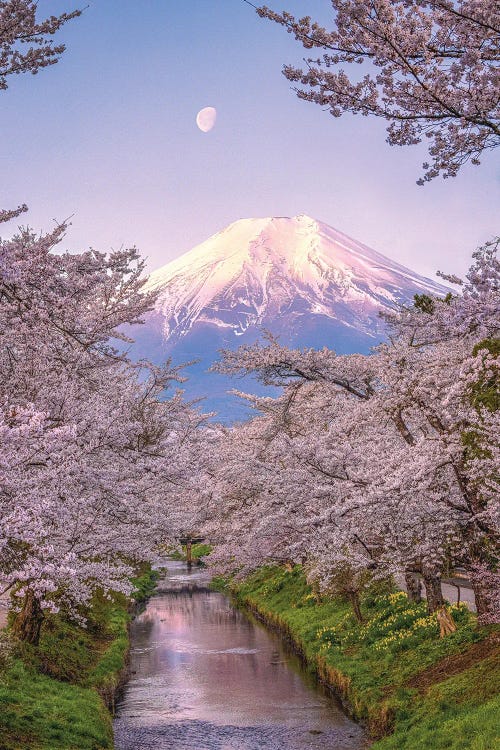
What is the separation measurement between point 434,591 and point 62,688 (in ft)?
33.0

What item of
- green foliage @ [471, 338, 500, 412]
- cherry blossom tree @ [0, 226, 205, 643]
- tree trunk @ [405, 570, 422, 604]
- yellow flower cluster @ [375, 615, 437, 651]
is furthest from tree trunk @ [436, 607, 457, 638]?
cherry blossom tree @ [0, 226, 205, 643]

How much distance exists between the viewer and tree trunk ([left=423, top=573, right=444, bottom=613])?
61.8 feet

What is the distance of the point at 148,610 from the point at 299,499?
26.7 m

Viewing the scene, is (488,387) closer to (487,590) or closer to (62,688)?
(487,590)

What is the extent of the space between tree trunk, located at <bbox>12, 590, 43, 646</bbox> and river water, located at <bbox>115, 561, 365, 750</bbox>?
3.21 meters

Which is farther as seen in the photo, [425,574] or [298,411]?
[298,411]

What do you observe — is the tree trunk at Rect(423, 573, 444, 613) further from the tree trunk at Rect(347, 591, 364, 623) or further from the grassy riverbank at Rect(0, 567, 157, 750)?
the grassy riverbank at Rect(0, 567, 157, 750)

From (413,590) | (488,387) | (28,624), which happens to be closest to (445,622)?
(413,590)

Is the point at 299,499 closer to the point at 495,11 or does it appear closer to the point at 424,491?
the point at 424,491

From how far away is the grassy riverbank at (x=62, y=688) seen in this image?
1350 centimetres

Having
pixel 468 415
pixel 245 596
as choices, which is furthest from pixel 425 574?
pixel 245 596

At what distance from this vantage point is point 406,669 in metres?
17.7

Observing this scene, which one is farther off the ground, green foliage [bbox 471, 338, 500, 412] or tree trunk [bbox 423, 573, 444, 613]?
green foliage [bbox 471, 338, 500, 412]

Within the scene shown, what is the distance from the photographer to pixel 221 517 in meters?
32.9
